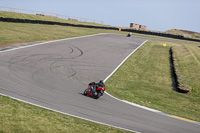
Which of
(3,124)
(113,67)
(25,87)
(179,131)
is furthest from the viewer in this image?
(113,67)

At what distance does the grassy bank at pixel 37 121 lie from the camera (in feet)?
25.8

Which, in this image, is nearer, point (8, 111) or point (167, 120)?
point (8, 111)

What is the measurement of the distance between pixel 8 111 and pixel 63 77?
8.68 meters

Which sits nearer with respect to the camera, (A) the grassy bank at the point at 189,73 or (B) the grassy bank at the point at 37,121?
(B) the grassy bank at the point at 37,121

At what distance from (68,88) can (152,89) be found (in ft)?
22.5

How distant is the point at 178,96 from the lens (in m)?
17.7

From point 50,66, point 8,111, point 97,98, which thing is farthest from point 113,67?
point 8,111

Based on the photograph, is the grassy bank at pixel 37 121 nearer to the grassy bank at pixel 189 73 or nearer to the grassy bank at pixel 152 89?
the grassy bank at pixel 152 89

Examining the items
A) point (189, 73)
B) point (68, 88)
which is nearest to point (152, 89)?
point (189, 73)

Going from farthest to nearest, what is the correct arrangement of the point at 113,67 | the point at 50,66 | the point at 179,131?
the point at 113,67 → the point at 50,66 → the point at 179,131

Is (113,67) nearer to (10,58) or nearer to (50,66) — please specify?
(50,66)

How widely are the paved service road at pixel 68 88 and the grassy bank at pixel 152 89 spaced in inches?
60.7

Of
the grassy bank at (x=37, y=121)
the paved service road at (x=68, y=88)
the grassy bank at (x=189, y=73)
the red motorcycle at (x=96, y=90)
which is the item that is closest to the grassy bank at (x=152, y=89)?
the grassy bank at (x=189, y=73)

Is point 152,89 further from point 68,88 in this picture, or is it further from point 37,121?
point 37,121
